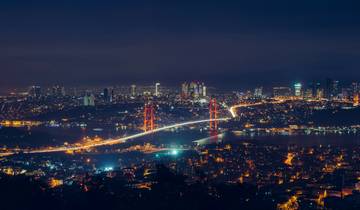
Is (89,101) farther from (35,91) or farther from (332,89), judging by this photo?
(332,89)

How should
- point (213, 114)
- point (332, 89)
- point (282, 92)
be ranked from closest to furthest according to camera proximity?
1. point (213, 114)
2. point (332, 89)
3. point (282, 92)

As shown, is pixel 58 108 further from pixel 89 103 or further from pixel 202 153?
pixel 202 153

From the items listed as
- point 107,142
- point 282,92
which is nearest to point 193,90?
point 282,92

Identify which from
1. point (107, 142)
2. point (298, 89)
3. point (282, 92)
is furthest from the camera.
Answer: point (282, 92)

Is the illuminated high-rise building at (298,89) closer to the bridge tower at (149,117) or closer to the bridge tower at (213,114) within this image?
the bridge tower at (213,114)

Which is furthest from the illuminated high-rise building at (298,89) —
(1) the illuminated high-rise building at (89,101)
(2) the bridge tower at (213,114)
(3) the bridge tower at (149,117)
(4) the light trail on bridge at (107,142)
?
(1) the illuminated high-rise building at (89,101)

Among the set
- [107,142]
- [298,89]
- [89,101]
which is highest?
[298,89]

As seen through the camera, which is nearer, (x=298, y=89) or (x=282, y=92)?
(x=298, y=89)

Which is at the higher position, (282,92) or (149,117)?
(282,92)

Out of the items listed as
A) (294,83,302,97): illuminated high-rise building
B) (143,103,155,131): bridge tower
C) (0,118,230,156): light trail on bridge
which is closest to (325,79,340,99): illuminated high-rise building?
(294,83,302,97): illuminated high-rise building
